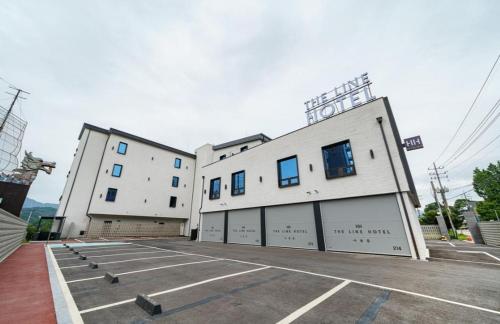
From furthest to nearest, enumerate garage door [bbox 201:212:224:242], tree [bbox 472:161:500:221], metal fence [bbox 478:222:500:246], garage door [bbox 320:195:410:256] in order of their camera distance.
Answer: tree [bbox 472:161:500:221], garage door [bbox 201:212:224:242], metal fence [bbox 478:222:500:246], garage door [bbox 320:195:410:256]

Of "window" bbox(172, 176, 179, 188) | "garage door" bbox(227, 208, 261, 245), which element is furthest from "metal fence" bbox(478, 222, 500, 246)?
"window" bbox(172, 176, 179, 188)

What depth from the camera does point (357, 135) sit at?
9438mm

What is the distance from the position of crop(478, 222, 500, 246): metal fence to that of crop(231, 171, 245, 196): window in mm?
16851

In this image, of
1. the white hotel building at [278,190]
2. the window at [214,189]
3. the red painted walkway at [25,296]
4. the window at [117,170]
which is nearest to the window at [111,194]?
the white hotel building at [278,190]

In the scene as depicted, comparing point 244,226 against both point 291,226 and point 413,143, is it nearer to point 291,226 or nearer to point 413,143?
Answer: point 291,226

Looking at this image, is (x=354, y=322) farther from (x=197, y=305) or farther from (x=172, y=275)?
(x=172, y=275)

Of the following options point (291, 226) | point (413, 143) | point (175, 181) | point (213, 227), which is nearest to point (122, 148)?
point (175, 181)

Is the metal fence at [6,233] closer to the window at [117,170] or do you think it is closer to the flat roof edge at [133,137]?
the window at [117,170]

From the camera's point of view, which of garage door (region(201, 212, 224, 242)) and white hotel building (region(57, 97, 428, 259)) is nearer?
white hotel building (region(57, 97, 428, 259))

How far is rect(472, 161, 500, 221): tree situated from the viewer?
97.6ft

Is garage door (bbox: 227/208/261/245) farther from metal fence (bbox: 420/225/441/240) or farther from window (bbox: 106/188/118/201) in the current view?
metal fence (bbox: 420/225/441/240)

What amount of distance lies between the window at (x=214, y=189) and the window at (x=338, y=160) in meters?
10.1

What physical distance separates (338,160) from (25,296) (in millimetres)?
11433

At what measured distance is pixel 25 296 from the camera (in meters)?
3.32
